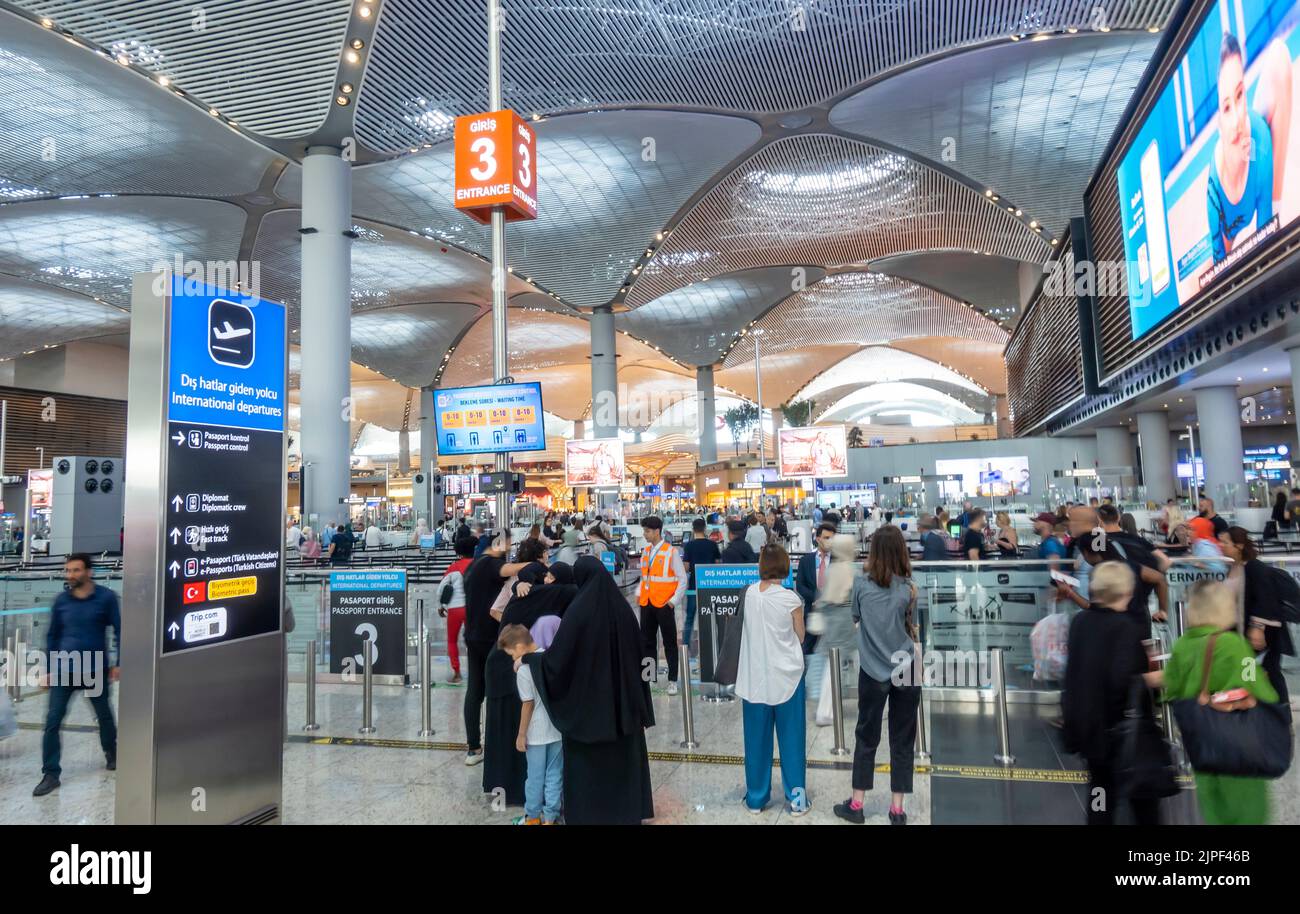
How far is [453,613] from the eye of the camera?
8211mm

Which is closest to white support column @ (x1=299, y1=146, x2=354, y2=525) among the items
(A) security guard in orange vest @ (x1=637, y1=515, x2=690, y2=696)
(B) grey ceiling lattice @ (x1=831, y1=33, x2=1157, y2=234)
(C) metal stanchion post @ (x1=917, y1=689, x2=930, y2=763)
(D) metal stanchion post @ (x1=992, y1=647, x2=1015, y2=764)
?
(A) security guard in orange vest @ (x1=637, y1=515, x2=690, y2=696)

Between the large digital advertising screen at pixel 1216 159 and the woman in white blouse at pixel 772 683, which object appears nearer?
the woman in white blouse at pixel 772 683

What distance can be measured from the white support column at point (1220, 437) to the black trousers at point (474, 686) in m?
15.4

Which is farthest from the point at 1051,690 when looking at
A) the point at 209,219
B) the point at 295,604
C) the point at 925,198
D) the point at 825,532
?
the point at 209,219

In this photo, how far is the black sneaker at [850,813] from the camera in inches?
169

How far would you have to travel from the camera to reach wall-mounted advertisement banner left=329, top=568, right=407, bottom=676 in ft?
25.5

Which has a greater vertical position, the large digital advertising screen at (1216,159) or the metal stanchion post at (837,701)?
the large digital advertising screen at (1216,159)

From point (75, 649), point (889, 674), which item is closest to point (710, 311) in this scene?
point (75, 649)

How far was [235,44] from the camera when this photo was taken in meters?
15.4

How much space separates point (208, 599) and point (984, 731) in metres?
5.27

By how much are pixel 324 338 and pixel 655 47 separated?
9.37 meters

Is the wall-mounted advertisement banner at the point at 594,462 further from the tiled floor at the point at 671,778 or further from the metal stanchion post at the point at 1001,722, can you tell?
the metal stanchion post at the point at 1001,722

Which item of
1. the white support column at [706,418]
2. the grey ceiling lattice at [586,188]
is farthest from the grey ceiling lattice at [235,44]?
the white support column at [706,418]
